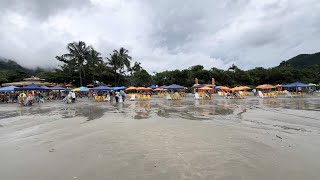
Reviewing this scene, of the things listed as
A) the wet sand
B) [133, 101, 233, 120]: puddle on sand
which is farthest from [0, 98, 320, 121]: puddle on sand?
the wet sand

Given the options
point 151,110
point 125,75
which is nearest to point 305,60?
point 125,75

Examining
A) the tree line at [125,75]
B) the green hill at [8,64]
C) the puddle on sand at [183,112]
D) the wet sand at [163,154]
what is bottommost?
the wet sand at [163,154]

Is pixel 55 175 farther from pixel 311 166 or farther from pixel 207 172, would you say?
pixel 311 166

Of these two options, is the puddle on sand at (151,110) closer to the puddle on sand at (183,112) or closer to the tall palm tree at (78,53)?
the puddle on sand at (183,112)

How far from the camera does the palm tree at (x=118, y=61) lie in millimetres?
67125

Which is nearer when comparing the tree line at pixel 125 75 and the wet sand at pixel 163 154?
the wet sand at pixel 163 154

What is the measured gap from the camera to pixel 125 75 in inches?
2923

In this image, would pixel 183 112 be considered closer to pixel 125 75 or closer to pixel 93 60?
pixel 93 60

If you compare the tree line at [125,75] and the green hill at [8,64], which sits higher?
the green hill at [8,64]

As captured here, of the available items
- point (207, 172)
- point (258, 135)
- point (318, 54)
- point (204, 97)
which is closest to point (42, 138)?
point (207, 172)

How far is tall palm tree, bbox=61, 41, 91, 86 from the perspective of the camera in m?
57.6

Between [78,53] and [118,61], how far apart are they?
37.6ft

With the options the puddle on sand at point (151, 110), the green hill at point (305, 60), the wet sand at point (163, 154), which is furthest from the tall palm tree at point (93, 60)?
the green hill at point (305, 60)

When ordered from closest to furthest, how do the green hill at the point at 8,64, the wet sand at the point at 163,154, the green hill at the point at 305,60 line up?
the wet sand at the point at 163,154 < the green hill at the point at 8,64 < the green hill at the point at 305,60
